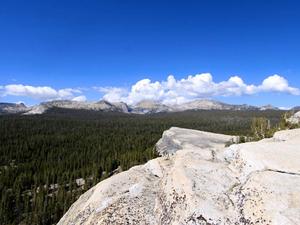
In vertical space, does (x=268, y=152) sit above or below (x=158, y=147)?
above

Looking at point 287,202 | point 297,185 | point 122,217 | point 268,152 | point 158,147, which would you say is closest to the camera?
point 287,202

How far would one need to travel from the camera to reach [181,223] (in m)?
13.3

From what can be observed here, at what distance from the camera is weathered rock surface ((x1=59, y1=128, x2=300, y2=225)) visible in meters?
13.0

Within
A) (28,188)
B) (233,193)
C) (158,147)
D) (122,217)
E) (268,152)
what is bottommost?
(28,188)

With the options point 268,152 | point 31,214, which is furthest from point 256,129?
point 31,214

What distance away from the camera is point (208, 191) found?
1427 cm

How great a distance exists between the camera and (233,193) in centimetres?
1420

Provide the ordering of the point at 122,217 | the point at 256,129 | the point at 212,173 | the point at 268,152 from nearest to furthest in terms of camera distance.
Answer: the point at 122,217, the point at 212,173, the point at 268,152, the point at 256,129

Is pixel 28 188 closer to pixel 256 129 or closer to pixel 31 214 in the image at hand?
pixel 31 214

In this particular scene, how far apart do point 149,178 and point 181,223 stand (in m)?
4.87

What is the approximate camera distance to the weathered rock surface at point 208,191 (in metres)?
13.0

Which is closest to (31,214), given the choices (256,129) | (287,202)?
(256,129)

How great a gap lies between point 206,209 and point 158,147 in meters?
136

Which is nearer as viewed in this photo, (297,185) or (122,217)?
(297,185)
